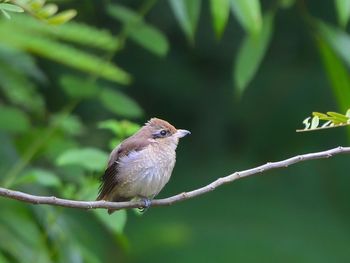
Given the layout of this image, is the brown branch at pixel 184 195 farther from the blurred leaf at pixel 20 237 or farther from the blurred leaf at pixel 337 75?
the blurred leaf at pixel 337 75

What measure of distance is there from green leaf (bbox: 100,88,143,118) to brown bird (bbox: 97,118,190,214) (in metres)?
0.61

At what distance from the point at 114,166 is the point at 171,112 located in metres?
2.08

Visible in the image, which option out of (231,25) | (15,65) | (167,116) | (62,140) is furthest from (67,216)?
(231,25)

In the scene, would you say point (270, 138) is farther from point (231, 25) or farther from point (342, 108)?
point (342, 108)

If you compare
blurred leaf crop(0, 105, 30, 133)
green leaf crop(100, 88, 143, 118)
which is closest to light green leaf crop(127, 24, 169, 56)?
green leaf crop(100, 88, 143, 118)

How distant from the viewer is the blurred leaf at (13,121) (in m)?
4.41

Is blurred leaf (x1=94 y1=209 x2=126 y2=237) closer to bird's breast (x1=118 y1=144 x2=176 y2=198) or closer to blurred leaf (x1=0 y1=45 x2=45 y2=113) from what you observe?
bird's breast (x1=118 y1=144 x2=176 y2=198)

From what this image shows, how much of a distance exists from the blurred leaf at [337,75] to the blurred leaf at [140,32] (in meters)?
0.74

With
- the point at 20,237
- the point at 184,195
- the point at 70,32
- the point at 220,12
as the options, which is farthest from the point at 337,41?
the point at 184,195

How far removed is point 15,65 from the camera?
176 inches

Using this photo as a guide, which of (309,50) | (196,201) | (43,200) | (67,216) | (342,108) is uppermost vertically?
(43,200)

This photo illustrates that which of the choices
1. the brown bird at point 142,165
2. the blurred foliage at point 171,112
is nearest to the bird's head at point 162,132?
the brown bird at point 142,165

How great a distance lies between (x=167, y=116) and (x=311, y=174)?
949 mm

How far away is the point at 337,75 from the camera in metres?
4.42
